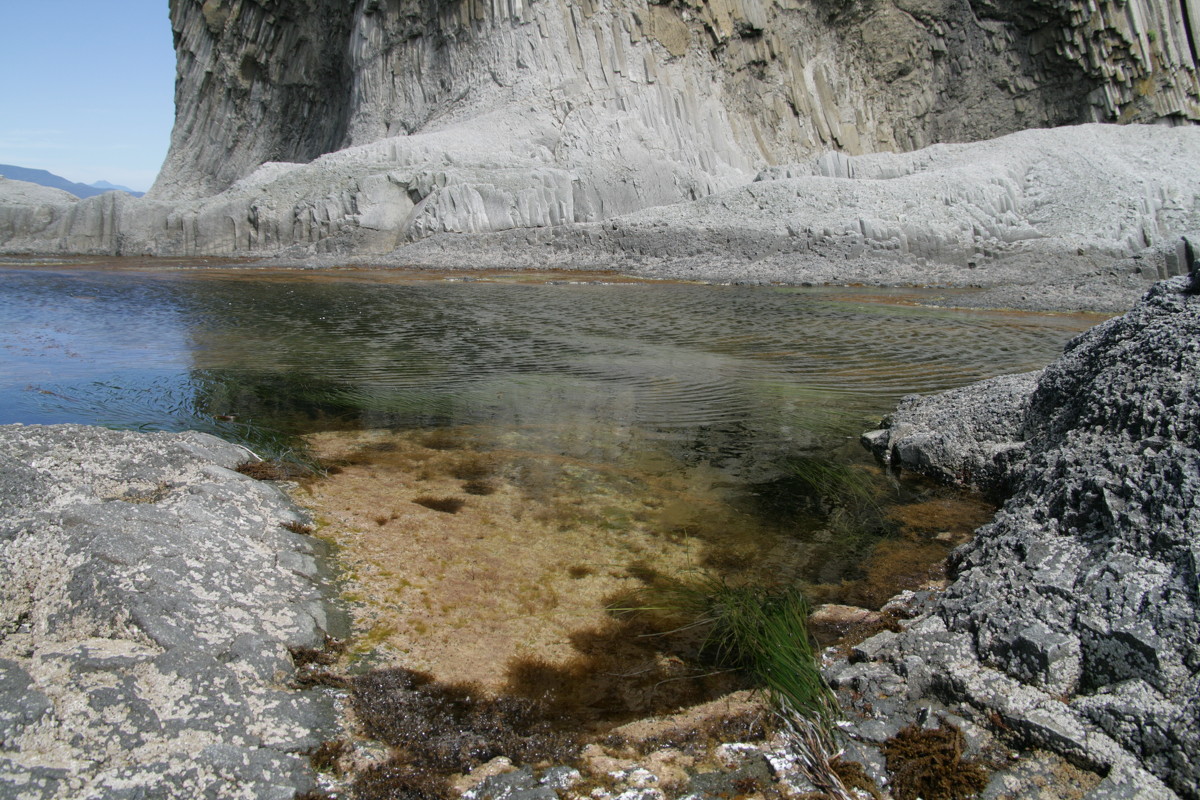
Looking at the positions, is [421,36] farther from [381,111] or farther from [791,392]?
[791,392]

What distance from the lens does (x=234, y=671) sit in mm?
2939

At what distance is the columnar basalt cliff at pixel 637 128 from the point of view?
22372 mm

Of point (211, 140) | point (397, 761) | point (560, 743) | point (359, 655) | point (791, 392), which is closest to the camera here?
point (397, 761)

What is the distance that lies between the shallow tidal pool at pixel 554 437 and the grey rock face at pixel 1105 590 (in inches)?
31.5

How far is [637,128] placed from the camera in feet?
98.0

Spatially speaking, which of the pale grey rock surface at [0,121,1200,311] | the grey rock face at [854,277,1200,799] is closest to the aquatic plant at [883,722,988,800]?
the grey rock face at [854,277,1200,799]

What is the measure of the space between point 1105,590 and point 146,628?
12.3 ft

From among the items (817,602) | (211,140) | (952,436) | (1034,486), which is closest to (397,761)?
(817,602)

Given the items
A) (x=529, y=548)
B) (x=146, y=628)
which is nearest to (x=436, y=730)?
(x=146, y=628)

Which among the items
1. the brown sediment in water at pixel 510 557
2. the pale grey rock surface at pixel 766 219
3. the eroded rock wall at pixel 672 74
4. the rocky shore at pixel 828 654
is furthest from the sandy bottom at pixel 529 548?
the eroded rock wall at pixel 672 74

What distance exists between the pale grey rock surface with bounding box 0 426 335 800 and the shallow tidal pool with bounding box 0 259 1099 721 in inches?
19.0

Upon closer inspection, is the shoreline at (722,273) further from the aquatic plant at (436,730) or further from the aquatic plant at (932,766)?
the aquatic plant at (436,730)

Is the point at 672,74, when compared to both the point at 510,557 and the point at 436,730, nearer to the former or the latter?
the point at 510,557

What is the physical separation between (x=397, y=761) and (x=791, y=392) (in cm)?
647
